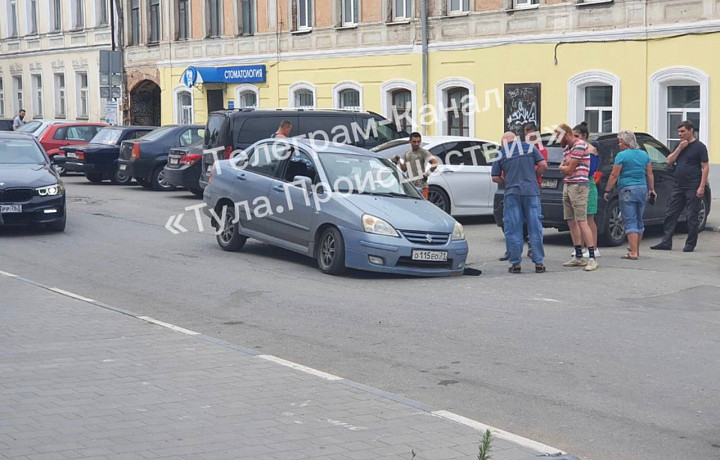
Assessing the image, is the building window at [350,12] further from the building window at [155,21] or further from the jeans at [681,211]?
the jeans at [681,211]

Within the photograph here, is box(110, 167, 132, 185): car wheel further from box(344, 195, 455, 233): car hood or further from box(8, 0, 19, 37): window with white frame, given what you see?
box(8, 0, 19, 37): window with white frame

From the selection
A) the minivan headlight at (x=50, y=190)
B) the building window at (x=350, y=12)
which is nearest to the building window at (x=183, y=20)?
the building window at (x=350, y=12)

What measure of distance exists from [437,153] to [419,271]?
672cm

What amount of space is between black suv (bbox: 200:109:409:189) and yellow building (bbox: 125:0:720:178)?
5.38m

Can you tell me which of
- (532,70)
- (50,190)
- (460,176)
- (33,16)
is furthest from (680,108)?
(33,16)

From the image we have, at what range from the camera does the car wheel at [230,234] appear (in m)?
15.5

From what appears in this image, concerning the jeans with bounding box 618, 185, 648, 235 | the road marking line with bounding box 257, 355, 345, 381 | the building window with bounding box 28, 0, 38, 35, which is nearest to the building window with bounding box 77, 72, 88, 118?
the building window with bounding box 28, 0, 38, 35

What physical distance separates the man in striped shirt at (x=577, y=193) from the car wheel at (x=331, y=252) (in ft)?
10.0

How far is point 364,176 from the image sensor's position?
14.4m

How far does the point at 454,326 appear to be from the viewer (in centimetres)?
1027

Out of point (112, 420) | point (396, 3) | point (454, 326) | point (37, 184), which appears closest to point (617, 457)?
point (112, 420)

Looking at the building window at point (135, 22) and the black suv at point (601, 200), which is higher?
the building window at point (135, 22)

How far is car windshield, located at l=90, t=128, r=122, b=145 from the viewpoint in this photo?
98.5 feet

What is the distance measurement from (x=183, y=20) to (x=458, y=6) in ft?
48.7
